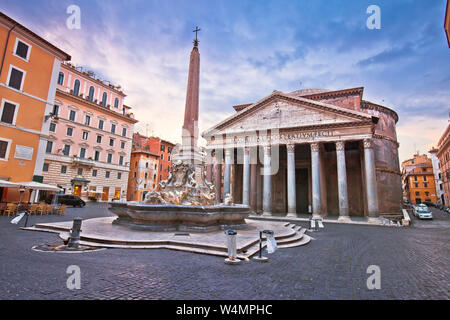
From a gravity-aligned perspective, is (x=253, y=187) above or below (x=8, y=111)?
below

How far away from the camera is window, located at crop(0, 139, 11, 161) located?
16.5m

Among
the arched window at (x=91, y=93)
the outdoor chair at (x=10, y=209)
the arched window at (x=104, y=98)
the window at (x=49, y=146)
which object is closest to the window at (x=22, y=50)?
the window at (x=49, y=146)

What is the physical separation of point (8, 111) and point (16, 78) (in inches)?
105

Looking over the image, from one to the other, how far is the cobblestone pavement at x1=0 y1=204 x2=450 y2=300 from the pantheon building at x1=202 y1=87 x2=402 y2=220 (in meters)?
14.8

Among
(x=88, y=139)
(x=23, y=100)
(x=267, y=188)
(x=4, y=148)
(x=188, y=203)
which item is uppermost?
(x=23, y=100)

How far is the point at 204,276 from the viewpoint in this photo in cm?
452

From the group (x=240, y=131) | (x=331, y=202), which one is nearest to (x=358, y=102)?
(x=331, y=202)

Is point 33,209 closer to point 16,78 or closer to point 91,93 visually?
point 16,78

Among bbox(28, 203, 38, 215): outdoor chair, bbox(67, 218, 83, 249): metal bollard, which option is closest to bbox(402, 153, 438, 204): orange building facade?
bbox(67, 218, 83, 249): metal bollard

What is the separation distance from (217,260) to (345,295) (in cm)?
296

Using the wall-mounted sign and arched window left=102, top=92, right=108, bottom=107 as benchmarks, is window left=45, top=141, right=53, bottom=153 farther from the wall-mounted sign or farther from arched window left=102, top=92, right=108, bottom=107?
the wall-mounted sign

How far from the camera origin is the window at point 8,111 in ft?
54.8

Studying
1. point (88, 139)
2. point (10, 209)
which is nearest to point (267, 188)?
point (10, 209)
